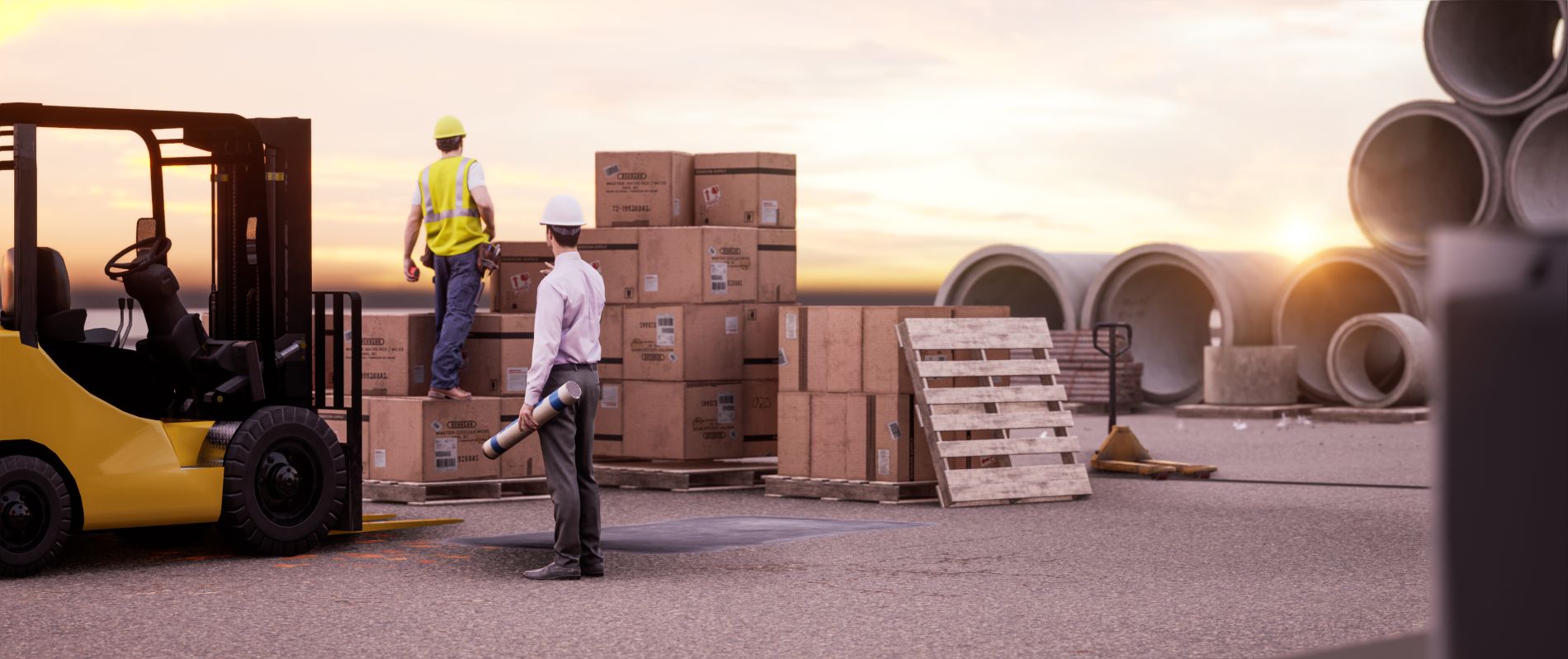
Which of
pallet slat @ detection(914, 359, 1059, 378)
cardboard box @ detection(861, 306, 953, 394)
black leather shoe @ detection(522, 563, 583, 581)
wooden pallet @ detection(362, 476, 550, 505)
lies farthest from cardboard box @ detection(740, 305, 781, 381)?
black leather shoe @ detection(522, 563, 583, 581)

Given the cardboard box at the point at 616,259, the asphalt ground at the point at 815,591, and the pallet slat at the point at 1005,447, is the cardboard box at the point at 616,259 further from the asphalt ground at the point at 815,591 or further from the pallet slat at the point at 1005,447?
the pallet slat at the point at 1005,447

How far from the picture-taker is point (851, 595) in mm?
7324

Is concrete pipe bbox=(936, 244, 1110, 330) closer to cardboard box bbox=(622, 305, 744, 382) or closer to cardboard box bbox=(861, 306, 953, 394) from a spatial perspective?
cardboard box bbox=(622, 305, 744, 382)

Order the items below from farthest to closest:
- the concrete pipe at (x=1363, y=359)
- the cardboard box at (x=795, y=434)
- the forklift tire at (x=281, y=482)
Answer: the concrete pipe at (x=1363, y=359), the cardboard box at (x=795, y=434), the forklift tire at (x=281, y=482)

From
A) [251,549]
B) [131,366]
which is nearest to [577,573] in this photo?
[251,549]

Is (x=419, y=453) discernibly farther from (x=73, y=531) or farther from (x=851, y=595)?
(x=851, y=595)

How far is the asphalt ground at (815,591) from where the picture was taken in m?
6.21

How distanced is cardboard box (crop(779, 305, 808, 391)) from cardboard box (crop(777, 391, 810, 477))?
0.26ft

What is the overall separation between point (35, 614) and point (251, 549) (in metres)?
1.79

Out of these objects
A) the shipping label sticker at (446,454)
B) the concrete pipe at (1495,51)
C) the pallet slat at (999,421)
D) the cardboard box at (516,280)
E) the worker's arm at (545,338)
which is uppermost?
the concrete pipe at (1495,51)

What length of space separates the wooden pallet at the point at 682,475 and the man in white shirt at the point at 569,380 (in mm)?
4498

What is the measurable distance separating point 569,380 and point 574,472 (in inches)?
17.1

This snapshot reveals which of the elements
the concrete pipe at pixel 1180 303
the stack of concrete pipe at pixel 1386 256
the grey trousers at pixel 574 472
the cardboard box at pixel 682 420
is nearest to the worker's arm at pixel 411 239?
the cardboard box at pixel 682 420

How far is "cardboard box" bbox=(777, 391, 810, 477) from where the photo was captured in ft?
39.9
